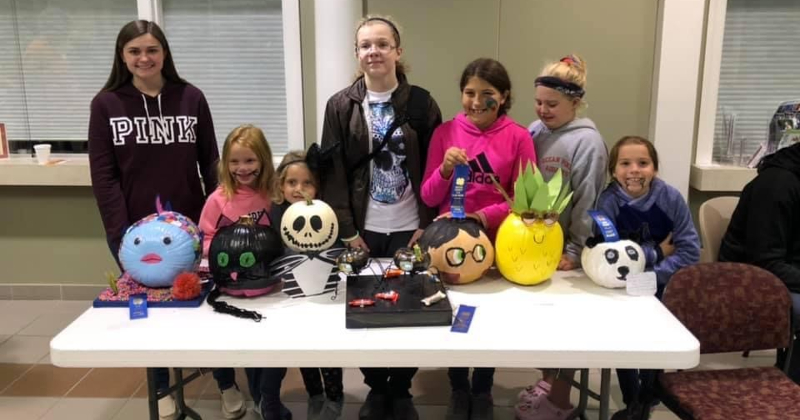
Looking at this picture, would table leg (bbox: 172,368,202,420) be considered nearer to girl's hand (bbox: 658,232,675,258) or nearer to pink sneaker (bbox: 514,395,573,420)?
pink sneaker (bbox: 514,395,573,420)

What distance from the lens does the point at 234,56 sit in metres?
3.82

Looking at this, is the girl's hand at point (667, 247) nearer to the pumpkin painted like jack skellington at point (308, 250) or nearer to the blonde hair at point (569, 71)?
the blonde hair at point (569, 71)

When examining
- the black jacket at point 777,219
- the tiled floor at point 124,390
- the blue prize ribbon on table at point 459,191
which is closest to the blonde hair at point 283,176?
the blue prize ribbon on table at point 459,191

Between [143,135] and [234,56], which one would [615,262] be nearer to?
[143,135]

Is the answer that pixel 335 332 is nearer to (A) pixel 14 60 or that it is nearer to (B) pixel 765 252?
(B) pixel 765 252

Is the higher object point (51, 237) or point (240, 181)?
point (240, 181)

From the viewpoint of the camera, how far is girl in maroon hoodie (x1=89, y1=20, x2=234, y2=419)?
7.83 feet

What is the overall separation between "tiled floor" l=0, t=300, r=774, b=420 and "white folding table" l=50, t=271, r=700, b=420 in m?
1.03

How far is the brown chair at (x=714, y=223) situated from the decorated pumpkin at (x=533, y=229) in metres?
1.16

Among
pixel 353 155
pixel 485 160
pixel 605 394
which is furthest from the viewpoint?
pixel 353 155

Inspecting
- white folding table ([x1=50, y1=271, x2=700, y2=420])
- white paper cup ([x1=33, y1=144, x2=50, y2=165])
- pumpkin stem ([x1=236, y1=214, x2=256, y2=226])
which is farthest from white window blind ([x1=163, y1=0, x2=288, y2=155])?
white folding table ([x1=50, y1=271, x2=700, y2=420])

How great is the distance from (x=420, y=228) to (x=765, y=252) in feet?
4.30

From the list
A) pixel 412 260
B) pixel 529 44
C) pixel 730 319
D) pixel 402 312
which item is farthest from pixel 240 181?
pixel 529 44

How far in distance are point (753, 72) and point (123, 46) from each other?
336 centimetres
